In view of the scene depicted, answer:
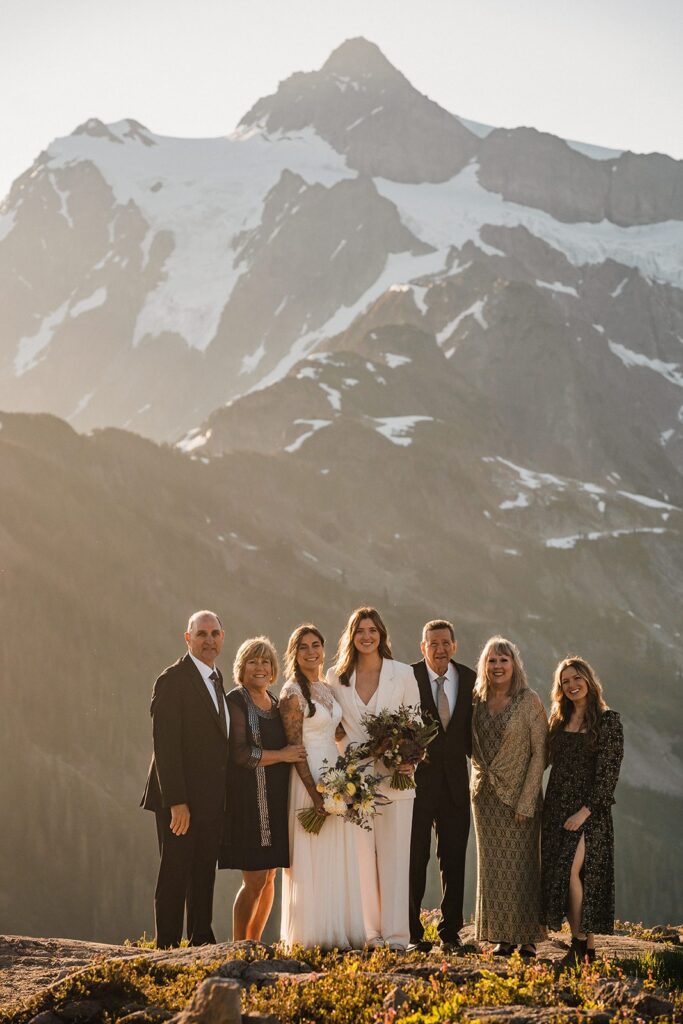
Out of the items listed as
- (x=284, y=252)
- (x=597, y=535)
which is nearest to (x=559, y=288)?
(x=284, y=252)

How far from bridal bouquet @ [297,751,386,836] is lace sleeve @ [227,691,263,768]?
48 centimetres

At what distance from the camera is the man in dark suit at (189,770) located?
351 inches

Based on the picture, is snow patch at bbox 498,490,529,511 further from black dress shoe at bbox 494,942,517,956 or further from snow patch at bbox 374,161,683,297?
black dress shoe at bbox 494,942,517,956

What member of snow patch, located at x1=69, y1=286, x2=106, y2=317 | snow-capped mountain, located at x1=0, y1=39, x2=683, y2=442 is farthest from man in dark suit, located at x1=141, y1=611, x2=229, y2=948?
snow patch, located at x1=69, y1=286, x2=106, y2=317

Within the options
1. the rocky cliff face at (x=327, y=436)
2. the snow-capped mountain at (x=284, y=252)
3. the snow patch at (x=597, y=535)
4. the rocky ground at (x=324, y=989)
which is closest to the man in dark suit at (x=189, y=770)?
the rocky ground at (x=324, y=989)

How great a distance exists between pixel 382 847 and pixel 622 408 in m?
131

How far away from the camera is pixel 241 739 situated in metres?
9.00

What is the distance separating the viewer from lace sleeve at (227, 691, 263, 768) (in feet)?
29.2

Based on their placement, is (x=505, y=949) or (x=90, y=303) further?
(x=90, y=303)

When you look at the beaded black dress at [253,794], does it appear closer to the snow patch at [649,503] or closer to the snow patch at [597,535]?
the snow patch at [597,535]

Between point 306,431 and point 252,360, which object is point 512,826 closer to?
point 306,431

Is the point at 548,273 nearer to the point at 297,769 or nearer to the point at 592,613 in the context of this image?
the point at 592,613

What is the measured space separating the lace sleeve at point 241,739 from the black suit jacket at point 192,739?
66 millimetres

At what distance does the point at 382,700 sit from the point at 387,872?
Result: 1192 millimetres
